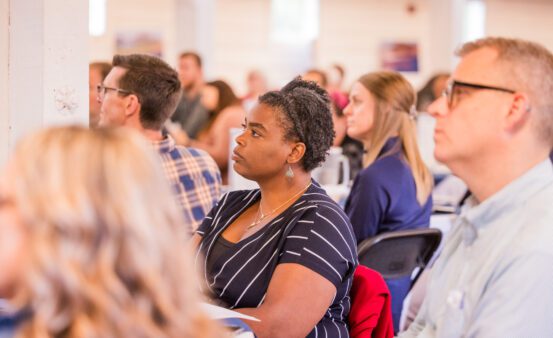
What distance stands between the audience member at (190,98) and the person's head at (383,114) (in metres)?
3.18

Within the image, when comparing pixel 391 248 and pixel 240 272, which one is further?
pixel 391 248

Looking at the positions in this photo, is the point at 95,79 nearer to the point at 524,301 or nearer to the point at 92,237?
the point at 524,301

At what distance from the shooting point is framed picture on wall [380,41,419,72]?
45.8 ft

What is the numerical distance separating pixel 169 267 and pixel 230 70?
12161mm

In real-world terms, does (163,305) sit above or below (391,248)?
above

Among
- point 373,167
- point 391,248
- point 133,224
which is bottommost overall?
point 391,248

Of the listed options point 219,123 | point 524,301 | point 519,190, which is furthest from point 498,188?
point 219,123

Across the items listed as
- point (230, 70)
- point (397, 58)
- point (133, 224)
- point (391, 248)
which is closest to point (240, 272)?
point (391, 248)

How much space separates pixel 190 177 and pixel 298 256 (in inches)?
49.5

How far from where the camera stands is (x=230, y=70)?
1299 centimetres

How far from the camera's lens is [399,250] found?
10.1ft

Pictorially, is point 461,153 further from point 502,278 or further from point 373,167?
point 373,167

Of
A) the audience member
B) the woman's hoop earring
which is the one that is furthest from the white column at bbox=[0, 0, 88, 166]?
the audience member

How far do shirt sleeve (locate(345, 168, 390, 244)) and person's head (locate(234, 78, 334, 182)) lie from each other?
0.80 m
